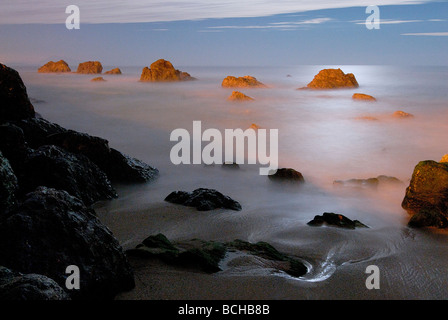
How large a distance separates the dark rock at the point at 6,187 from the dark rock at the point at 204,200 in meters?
2.60

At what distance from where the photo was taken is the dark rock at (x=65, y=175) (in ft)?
A: 18.8

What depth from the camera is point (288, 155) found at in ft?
43.1

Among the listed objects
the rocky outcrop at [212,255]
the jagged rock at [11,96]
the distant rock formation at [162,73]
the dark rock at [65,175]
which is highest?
the distant rock formation at [162,73]

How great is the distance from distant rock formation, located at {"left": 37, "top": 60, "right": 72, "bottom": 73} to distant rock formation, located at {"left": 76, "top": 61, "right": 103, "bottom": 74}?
2.33 m

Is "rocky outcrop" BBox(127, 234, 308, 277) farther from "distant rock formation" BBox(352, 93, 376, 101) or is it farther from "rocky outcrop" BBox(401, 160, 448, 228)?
"distant rock formation" BBox(352, 93, 376, 101)

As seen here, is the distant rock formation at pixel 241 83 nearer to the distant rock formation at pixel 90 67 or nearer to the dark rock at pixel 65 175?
the distant rock formation at pixel 90 67

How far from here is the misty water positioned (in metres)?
4.74

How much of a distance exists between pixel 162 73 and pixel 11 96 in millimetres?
40163

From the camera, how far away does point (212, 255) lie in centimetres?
407

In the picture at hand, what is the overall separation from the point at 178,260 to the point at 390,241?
118 inches

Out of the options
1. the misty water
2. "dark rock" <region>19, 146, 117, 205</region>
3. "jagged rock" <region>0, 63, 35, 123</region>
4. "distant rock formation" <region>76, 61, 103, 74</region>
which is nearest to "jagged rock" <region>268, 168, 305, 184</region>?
the misty water

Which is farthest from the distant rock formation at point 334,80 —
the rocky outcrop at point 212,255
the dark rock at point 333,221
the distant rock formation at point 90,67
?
the distant rock formation at point 90,67

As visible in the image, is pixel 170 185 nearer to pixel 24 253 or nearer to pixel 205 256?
pixel 205 256
